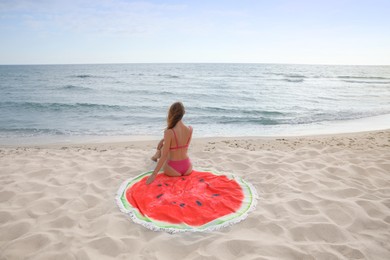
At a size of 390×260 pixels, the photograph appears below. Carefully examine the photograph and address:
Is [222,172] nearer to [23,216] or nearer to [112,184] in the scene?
[112,184]

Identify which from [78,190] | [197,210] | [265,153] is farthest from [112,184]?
A: [265,153]

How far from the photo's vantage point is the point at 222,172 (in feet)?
17.1

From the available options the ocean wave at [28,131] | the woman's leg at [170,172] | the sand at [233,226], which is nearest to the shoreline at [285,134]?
the ocean wave at [28,131]

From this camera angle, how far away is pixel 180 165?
485cm

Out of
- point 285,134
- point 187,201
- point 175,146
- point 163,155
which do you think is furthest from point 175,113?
point 285,134

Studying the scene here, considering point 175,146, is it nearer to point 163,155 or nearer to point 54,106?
point 163,155

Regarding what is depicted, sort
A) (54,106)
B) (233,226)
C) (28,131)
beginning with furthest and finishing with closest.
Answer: (54,106) → (28,131) → (233,226)

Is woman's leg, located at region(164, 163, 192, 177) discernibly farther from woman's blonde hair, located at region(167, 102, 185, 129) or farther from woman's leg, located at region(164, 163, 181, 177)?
woman's blonde hair, located at region(167, 102, 185, 129)

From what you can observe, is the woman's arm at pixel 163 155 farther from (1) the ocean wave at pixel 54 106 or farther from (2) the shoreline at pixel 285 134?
(1) the ocean wave at pixel 54 106

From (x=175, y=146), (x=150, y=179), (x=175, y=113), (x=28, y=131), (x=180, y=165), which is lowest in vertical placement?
(x=28, y=131)

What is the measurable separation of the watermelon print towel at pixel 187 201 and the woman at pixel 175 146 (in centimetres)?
15

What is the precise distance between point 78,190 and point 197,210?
214cm

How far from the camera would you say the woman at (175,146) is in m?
4.53

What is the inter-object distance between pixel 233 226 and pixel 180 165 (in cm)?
169
